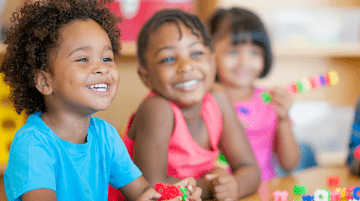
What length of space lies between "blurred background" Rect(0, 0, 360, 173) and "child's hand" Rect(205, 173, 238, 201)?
43.3 inches

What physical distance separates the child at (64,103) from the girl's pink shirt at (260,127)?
672 mm

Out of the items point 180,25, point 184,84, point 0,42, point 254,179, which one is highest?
point 0,42

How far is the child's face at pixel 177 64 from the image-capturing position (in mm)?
856

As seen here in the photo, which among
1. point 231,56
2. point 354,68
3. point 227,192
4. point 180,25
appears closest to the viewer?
point 227,192

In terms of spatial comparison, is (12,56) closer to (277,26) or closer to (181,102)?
(181,102)

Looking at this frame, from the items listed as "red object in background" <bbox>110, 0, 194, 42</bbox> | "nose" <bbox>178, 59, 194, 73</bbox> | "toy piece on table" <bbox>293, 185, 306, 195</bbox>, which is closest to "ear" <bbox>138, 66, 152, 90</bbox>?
"nose" <bbox>178, 59, 194, 73</bbox>

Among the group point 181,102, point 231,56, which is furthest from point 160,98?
point 231,56

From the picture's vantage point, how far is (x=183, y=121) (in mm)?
879

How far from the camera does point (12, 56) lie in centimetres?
68

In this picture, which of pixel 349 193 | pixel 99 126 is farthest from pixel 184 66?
pixel 349 193

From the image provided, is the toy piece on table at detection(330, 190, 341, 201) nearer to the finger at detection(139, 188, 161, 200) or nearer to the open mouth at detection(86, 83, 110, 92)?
the finger at detection(139, 188, 161, 200)

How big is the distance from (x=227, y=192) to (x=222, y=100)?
287 mm

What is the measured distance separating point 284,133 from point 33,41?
0.93 metres

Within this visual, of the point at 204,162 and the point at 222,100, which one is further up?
the point at 222,100
